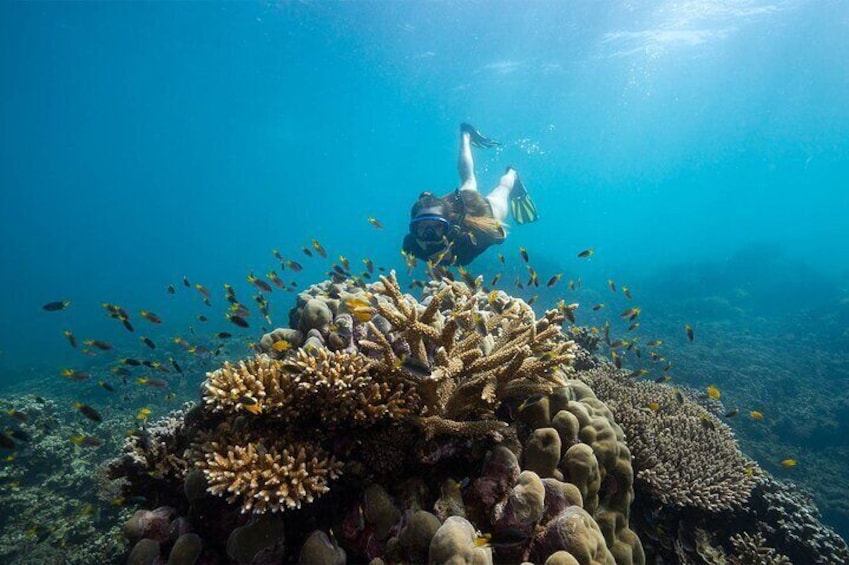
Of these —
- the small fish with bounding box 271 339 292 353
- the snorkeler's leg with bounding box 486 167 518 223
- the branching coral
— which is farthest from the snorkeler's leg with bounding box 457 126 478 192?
the branching coral

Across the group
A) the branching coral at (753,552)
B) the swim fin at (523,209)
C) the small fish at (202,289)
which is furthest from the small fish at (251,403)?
the swim fin at (523,209)

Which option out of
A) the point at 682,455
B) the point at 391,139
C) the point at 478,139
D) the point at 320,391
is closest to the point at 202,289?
the point at 320,391

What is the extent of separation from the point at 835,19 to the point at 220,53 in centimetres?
6700

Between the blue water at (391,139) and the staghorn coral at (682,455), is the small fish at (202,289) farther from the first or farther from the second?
the blue water at (391,139)

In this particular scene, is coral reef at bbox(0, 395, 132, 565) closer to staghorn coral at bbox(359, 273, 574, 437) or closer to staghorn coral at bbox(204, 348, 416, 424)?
staghorn coral at bbox(204, 348, 416, 424)

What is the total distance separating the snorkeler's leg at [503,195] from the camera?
12.5 m

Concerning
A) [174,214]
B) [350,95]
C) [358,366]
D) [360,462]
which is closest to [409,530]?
[360,462]

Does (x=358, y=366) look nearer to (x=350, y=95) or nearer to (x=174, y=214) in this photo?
(x=350, y=95)

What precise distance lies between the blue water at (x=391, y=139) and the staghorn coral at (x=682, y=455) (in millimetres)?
18374

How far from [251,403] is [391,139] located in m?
102

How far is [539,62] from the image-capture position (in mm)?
45531

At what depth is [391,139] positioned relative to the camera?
9812cm

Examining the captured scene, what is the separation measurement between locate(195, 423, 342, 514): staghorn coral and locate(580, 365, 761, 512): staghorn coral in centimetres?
369

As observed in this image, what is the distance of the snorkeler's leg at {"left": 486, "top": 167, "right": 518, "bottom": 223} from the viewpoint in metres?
12.5
